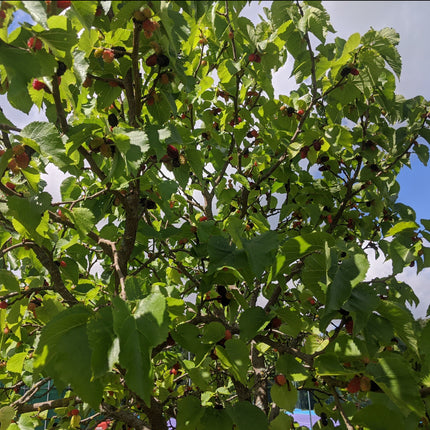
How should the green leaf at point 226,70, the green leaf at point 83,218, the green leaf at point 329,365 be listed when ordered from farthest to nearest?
the green leaf at point 226,70 < the green leaf at point 83,218 < the green leaf at point 329,365

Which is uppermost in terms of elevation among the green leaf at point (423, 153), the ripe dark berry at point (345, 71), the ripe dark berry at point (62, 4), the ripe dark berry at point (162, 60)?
the green leaf at point (423, 153)

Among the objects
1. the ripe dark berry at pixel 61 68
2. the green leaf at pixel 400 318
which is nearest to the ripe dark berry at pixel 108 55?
the ripe dark berry at pixel 61 68

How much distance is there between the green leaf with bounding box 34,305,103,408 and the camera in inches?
34.1

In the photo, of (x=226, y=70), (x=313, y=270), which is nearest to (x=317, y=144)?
(x=226, y=70)

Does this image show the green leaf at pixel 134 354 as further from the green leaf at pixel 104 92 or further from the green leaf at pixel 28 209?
the green leaf at pixel 104 92

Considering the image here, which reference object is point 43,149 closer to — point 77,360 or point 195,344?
point 77,360

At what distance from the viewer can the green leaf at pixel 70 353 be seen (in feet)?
2.84

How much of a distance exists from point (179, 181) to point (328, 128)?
926mm

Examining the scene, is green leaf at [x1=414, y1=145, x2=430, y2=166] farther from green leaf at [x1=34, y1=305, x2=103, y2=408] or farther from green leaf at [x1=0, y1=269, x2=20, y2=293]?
green leaf at [x1=0, y1=269, x2=20, y2=293]

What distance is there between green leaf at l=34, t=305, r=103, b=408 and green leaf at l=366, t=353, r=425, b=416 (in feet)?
2.70

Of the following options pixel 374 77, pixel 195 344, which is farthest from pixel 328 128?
pixel 195 344

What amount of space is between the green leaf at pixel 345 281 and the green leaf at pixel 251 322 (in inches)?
17.5

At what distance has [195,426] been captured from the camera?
1438mm

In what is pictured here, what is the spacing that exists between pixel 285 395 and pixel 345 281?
86cm
